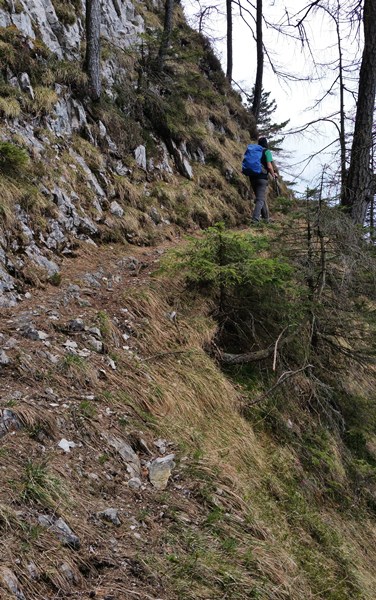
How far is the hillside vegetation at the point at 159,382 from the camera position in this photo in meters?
2.36

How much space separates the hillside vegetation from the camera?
93.0 inches

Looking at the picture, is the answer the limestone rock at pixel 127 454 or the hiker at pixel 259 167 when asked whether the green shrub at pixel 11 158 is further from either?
the hiker at pixel 259 167

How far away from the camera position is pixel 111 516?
98.0 inches

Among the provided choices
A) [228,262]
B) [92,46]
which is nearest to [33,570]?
[228,262]

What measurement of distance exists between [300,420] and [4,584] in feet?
12.9

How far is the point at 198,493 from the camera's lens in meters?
2.97

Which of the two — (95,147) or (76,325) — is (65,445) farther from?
(95,147)

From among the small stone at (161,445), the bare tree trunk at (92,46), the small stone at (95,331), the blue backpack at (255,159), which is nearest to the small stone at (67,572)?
the small stone at (161,445)

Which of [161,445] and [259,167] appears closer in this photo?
[161,445]

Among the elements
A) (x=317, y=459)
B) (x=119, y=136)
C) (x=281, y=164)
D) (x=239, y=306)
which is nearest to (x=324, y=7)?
(x=119, y=136)

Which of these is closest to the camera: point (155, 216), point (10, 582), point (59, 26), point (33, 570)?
point (10, 582)

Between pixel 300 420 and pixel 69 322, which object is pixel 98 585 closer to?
pixel 69 322

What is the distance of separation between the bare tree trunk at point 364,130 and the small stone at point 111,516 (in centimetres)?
584

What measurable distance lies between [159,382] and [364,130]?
5.28m
